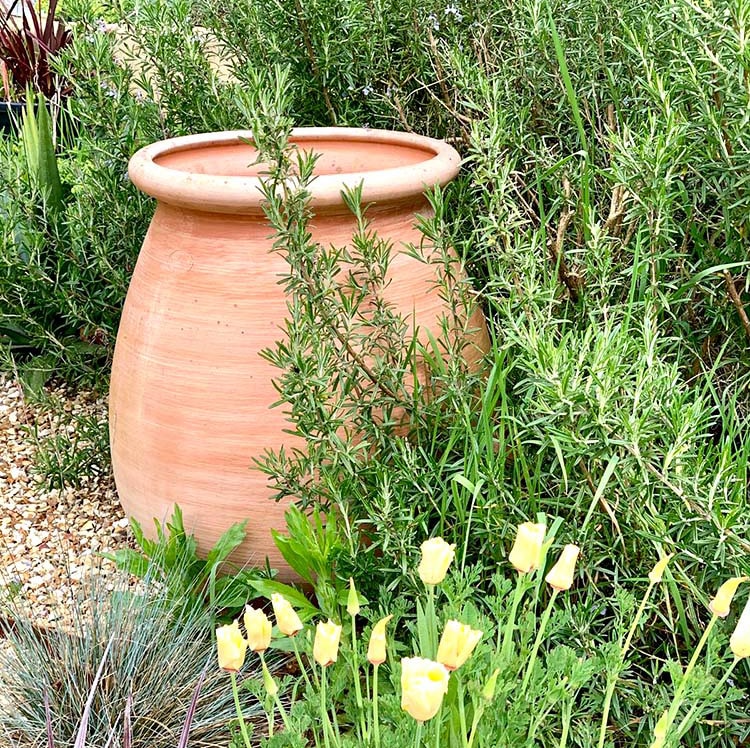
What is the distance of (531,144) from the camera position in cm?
212

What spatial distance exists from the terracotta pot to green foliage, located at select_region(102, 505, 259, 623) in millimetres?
57

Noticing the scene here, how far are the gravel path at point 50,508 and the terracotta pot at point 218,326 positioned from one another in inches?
14.0

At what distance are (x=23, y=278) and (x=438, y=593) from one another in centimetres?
160

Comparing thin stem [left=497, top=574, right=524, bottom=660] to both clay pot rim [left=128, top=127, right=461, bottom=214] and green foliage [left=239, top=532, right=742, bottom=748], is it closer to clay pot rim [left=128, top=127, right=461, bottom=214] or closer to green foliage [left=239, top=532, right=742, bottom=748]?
green foliage [left=239, top=532, right=742, bottom=748]

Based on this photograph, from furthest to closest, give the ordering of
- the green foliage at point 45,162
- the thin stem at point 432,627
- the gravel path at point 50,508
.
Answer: the green foliage at point 45,162 → the gravel path at point 50,508 → the thin stem at point 432,627

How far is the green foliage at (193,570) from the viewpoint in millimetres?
1916

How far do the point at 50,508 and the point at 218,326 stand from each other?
39.1 inches

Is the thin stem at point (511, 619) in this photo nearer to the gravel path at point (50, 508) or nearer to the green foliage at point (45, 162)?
the gravel path at point (50, 508)

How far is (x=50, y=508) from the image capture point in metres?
2.60

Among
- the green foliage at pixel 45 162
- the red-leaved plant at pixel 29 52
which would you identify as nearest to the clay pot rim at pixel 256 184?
the green foliage at pixel 45 162

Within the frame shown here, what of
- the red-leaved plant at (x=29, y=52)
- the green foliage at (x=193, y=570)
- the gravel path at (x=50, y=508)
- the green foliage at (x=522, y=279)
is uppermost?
the red-leaved plant at (x=29, y=52)

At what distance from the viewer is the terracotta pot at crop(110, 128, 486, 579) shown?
1901mm

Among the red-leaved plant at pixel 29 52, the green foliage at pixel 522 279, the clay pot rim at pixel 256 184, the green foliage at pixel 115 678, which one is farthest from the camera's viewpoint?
the red-leaved plant at pixel 29 52

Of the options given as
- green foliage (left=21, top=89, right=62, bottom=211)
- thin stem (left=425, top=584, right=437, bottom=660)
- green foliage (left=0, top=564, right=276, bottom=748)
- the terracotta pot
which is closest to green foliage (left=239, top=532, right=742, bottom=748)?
thin stem (left=425, top=584, right=437, bottom=660)
